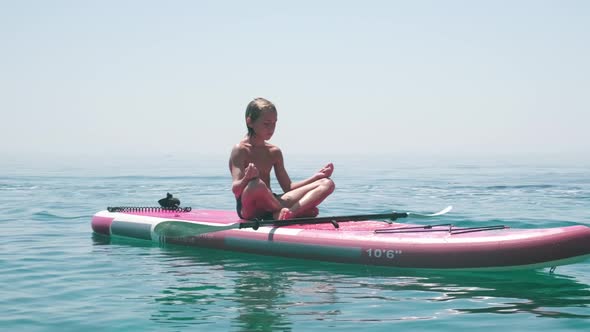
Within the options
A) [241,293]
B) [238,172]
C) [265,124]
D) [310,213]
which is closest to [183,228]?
[238,172]

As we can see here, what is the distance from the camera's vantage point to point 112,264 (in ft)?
28.5

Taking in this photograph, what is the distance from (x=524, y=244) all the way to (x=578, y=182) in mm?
18619

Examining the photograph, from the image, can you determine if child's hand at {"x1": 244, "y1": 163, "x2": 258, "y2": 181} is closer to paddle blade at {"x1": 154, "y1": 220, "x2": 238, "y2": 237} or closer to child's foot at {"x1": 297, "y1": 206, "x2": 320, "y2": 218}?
paddle blade at {"x1": 154, "y1": 220, "x2": 238, "y2": 237}

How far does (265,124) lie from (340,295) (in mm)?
2744

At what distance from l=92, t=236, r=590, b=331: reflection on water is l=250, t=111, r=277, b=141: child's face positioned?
1491 millimetres

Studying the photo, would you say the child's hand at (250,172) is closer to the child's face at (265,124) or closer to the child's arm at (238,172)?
the child's arm at (238,172)

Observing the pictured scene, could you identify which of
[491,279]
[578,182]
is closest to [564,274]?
[491,279]

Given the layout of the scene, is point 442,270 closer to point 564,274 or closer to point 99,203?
point 564,274

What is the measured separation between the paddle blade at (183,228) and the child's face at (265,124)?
3.66 ft

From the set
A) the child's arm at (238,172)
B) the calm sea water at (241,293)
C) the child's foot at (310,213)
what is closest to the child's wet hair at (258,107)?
the child's arm at (238,172)

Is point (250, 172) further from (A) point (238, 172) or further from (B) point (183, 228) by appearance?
(B) point (183, 228)

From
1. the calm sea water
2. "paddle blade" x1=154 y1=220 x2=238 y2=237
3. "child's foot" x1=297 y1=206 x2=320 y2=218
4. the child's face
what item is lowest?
the calm sea water

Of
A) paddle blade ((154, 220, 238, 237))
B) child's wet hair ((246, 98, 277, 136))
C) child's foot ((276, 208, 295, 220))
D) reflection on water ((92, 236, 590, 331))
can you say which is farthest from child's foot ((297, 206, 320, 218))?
child's wet hair ((246, 98, 277, 136))

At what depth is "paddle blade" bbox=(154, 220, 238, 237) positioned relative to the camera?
8950 millimetres
